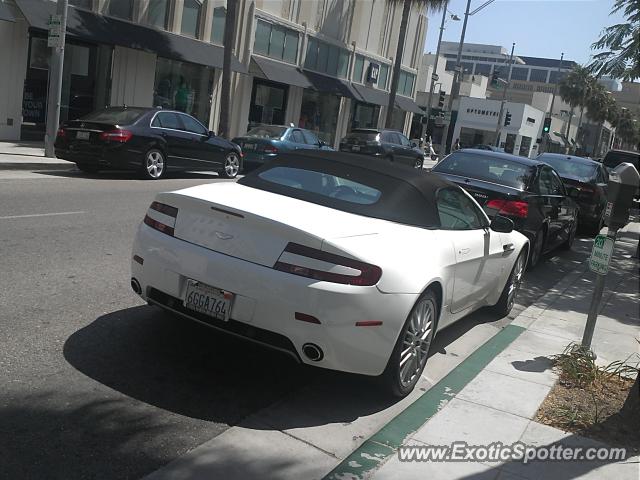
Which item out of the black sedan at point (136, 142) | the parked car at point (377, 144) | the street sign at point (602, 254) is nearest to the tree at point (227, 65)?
the parked car at point (377, 144)

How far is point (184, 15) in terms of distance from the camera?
890 inches

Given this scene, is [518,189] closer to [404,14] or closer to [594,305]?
[594,305]

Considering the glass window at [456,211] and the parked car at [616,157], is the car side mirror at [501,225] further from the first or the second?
the parked car at [616,157]

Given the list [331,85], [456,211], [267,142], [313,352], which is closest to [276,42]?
[331,85]

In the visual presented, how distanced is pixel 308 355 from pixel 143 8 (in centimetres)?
1959

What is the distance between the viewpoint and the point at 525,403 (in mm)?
4582

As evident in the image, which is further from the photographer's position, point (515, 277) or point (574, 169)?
point (574, 169)

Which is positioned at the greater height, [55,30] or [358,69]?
[358,69]

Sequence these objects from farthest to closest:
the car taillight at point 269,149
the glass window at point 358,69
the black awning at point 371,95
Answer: the glass window at point 358,69 < the black awning at point 371,95 < the car taillight at point 269,149

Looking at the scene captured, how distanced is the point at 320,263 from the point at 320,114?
95.1 feet

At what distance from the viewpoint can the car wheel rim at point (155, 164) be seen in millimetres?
14039

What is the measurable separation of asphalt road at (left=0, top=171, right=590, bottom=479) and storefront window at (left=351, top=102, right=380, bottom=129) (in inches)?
1121

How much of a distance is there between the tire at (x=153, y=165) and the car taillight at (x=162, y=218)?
9674 mm

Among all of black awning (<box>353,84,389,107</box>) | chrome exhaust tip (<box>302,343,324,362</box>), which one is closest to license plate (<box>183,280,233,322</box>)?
chrome exhaust tip (<box>302,343,324,362</box>)
